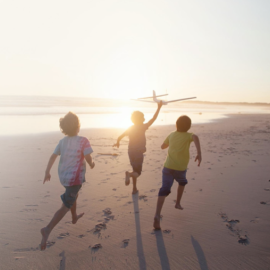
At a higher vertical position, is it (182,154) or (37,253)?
(182,154)

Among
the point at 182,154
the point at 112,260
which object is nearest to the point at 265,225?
the point at 182,154

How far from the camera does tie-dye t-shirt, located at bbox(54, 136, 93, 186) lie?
3.03 metres

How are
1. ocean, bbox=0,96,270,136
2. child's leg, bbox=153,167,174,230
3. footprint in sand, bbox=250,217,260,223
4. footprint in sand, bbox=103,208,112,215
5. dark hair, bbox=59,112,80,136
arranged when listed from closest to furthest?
dark hair, bbox=59,112,80,136 → child's leg, bbox=153,167,174,230 → footprint in sand, bbox=250,217,260,223 → footprint in sand, bbox=103,208,112,215 → ocean, bbox=0,96,270,136

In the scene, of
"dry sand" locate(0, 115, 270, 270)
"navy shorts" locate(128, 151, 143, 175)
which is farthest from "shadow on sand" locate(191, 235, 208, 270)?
"navy shorts" locate(128, 151, 143, 175)

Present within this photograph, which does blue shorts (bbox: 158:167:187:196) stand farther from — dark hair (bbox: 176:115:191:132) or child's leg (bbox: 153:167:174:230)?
dark hair (bbox: 176:115:191:132)

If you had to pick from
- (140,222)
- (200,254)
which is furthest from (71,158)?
(200,254)

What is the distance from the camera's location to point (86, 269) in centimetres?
268

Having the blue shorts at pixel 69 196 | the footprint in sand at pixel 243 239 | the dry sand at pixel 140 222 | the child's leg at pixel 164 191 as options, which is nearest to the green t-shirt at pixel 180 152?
the child's leg at pixel 164 191

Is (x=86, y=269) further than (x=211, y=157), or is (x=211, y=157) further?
(x=211, y=157)

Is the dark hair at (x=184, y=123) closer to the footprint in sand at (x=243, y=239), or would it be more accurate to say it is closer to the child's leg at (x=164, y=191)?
the child's leg at (x=164, y=191)

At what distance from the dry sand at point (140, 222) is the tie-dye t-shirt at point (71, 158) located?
3.00ft

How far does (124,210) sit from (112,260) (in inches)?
50.9

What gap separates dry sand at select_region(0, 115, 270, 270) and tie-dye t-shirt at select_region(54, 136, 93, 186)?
914 millimetres

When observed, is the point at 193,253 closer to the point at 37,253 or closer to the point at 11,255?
the point at 37,253
